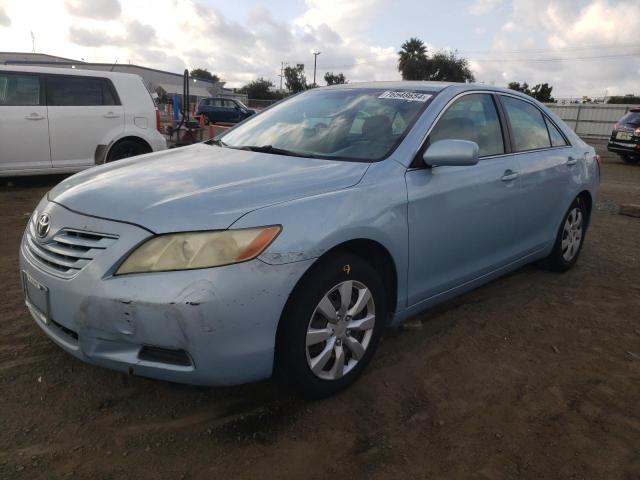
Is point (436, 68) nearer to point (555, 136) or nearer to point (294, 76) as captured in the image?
point (294, 76)

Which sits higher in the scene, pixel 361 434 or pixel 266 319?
pixel 266 319

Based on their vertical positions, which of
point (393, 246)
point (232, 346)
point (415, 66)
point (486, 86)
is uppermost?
point (415, 66)

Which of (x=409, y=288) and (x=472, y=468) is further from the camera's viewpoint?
(x=409, y=288)

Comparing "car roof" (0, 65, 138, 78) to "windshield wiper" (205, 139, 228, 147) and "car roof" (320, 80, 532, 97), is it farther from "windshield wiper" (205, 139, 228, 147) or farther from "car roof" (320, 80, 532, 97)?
"car roof" (320, 80, 532, 97)

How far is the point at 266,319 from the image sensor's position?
2.16 meters

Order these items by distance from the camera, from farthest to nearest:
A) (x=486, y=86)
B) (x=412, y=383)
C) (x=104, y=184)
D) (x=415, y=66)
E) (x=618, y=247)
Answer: (x=415, y=66), (x=618, y=247), (x=486, y=86), (x=412, y=383), (x=104, y=184)

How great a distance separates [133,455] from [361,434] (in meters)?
0.97

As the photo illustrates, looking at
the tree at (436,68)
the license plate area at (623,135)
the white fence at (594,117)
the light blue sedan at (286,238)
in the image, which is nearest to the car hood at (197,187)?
the light blue sedan at (286,238)

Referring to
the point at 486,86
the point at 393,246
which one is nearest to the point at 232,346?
the point at 393,246

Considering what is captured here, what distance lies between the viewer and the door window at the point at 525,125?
151 inches

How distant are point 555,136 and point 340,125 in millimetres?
2158

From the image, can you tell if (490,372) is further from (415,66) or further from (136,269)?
(415,66)

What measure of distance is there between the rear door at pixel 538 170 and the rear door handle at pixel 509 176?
12 centimetres

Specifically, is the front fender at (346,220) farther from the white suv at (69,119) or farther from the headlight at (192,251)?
the white suv at (69,119)
